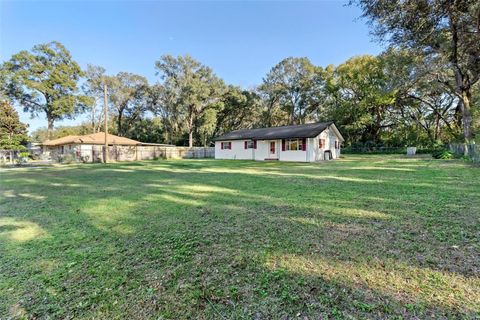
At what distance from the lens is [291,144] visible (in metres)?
19.6

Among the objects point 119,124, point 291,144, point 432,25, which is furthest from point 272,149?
point 119,124

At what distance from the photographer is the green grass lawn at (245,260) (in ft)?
6.59

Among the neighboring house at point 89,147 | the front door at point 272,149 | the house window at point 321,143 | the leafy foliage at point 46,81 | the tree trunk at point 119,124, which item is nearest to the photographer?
the house window at point 321,143

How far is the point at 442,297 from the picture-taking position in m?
2.03

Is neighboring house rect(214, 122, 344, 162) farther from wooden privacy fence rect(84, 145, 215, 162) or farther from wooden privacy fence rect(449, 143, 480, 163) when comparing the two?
wooden privacy fence rect(449, 143, 480, 163)

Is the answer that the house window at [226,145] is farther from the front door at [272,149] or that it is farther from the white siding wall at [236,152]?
the front door at [272,149]

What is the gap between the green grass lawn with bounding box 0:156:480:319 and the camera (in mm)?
2008

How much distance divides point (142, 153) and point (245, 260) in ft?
85.6

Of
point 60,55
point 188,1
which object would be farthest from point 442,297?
point 60,55

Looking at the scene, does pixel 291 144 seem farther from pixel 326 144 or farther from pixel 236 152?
pixel 236 152

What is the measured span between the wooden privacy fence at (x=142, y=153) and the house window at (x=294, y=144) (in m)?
13.7

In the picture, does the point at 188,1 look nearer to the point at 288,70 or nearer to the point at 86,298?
the point at 86,298

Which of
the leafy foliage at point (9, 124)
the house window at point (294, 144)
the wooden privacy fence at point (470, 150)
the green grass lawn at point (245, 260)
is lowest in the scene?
the green grass lawn at point (245, 260)

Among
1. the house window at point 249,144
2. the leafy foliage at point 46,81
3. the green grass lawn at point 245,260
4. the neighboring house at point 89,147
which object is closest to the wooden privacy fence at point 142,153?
the neighboring house at point 89,147
